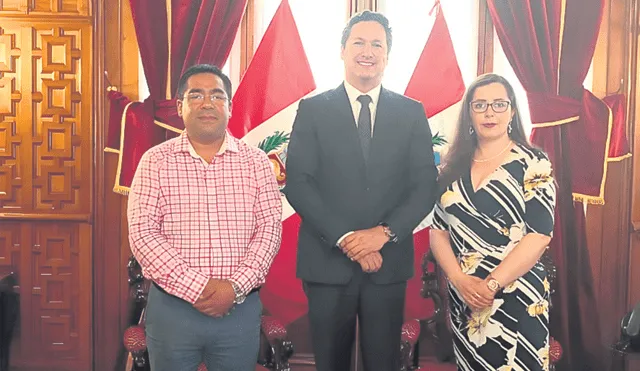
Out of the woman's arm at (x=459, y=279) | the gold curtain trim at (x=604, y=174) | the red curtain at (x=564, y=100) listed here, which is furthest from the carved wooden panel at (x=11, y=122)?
the gold curtain trim at (x=604, y=174)

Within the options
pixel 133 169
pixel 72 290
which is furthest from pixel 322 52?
pixel 72 290

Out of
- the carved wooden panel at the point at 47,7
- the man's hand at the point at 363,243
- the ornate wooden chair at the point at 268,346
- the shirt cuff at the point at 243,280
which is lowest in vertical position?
the ornate wooden chair at the point at 268,346

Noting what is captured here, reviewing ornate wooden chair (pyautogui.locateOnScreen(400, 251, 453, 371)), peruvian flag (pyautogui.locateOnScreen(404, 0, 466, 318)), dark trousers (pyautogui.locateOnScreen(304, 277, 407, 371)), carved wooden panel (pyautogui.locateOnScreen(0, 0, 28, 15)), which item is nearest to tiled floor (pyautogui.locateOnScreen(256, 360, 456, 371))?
ornate wooden chair (pyautogui.locateOnScreen(400, 251, 453, 371))

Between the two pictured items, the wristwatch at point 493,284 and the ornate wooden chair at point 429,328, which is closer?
the wristwatch at point 493,284

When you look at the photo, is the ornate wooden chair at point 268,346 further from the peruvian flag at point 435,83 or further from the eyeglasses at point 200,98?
the eyeglasses at point 200,98

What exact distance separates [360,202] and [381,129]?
0.92 feet

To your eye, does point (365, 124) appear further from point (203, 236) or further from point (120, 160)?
point (120, 160)

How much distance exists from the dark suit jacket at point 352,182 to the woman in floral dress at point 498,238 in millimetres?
138

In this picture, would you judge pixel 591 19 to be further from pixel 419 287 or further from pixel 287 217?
pixel 287 217

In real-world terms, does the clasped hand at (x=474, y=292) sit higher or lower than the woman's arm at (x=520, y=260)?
lower

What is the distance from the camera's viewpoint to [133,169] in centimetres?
312

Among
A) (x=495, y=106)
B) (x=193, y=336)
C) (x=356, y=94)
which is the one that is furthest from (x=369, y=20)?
(x=193, y=336)

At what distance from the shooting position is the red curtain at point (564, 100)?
3066 mm

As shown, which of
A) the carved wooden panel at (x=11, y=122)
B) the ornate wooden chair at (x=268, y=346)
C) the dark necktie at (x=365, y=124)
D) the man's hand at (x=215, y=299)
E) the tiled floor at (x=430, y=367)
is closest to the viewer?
the man's hand at (x=215, y=299)
